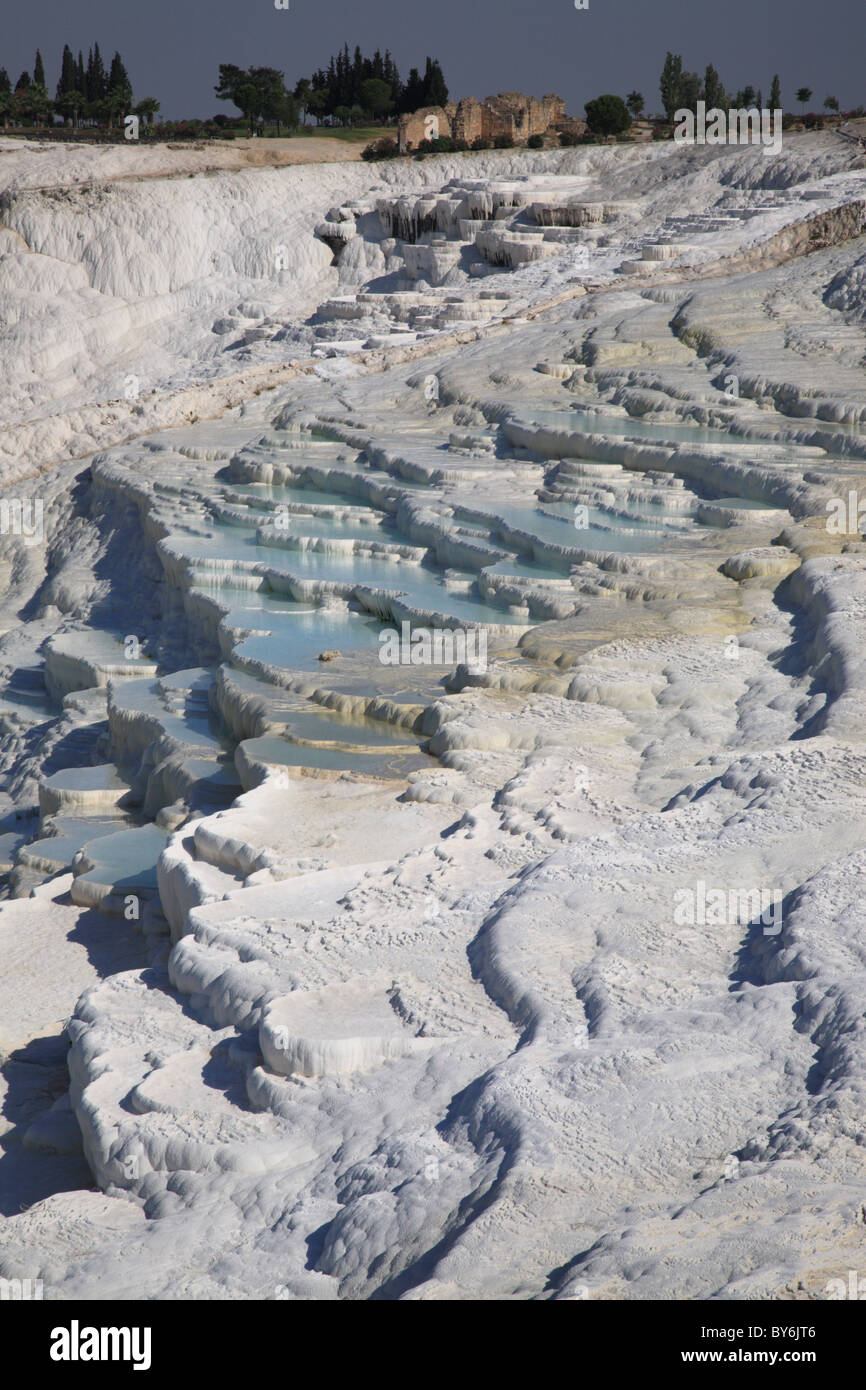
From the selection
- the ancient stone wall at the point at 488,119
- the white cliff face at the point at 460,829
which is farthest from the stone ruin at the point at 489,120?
the white cliff face at the point at 460,829

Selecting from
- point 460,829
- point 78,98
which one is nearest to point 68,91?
point 78,98

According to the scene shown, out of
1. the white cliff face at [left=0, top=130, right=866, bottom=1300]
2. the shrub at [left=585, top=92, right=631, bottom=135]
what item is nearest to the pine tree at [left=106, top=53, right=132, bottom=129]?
the shrub at [left=585, top=92, right=631, bottom=135]

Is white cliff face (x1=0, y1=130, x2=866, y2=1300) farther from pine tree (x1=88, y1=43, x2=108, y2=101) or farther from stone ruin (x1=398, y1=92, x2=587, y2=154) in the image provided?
pine tree (x1=88, y1=43, x2=108, y2=101)

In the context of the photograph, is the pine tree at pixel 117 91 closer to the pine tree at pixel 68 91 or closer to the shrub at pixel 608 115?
the pine tree at pixel 68 91
